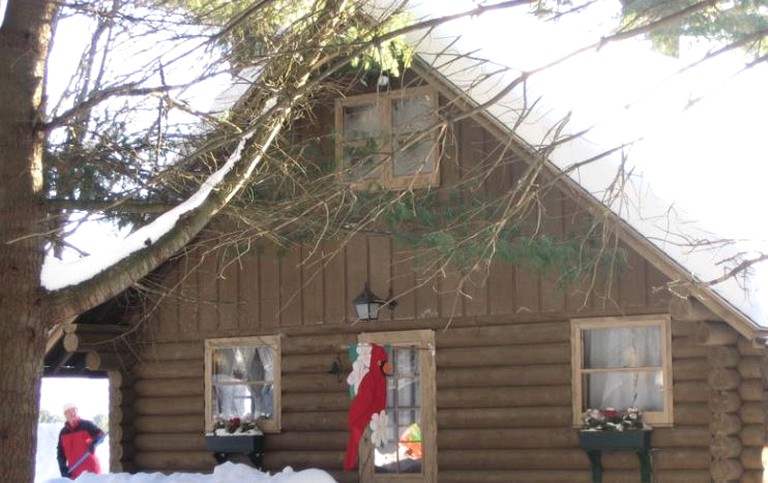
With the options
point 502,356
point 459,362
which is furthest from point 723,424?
point 459,362

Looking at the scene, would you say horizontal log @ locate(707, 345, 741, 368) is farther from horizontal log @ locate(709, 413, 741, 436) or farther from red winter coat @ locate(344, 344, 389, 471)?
red winter coat @ locate(344, 344, 389, 471)

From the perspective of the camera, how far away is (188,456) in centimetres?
1605

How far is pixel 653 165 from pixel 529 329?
243 cm

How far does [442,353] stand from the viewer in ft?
47.1

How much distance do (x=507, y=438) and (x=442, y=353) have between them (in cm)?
115

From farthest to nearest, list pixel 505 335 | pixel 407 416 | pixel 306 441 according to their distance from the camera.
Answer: pixel 306 441 → pixel 407 416 → pixel 505 335

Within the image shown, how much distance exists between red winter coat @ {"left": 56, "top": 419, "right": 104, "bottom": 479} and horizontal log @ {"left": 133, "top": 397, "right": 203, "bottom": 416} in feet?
2.00

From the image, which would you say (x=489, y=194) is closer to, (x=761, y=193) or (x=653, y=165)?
(x=653, y=165)

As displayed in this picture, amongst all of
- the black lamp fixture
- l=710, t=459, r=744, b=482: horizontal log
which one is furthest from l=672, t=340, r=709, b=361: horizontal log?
the black lamp fixture

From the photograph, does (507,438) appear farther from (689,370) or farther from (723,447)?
(723,447)

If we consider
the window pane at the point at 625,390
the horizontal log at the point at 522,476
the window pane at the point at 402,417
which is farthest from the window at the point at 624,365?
the window pane at the point at 402,417

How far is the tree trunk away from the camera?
333 inches

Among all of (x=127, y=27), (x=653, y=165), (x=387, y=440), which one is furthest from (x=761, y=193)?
(x=127, y=27)

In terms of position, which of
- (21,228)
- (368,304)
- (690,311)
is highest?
(21,228)
